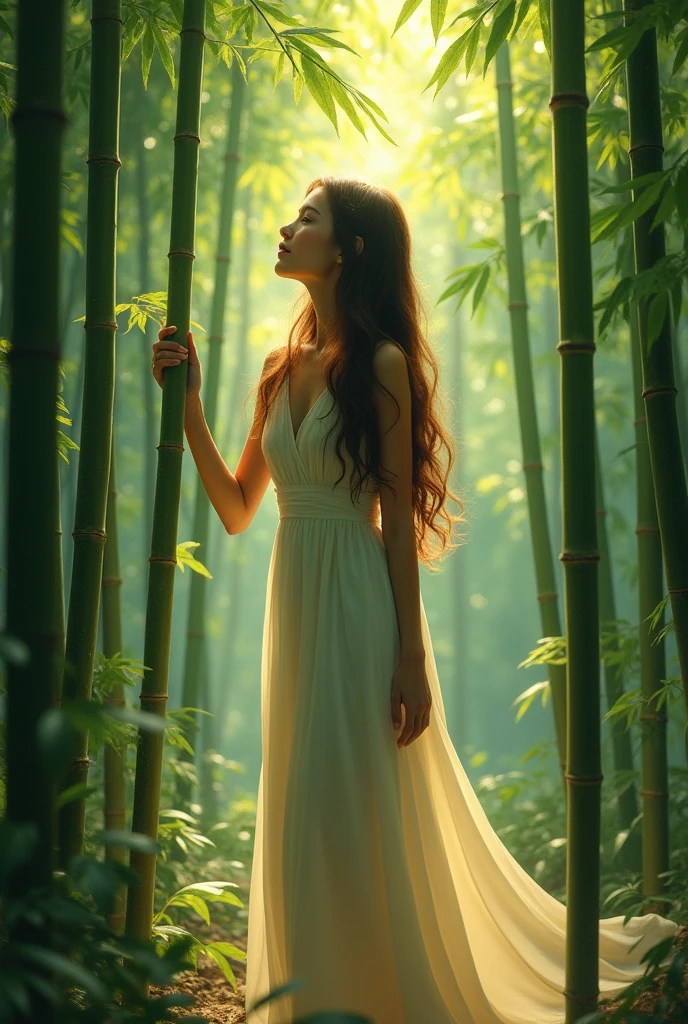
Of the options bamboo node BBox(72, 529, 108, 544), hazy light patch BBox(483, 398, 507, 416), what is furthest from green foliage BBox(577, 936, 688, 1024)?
hazy light patch BBox(483, 398, 507, 416)

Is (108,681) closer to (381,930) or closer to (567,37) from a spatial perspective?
(381,930)

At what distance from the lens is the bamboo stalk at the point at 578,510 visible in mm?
1424

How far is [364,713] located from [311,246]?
90 cm

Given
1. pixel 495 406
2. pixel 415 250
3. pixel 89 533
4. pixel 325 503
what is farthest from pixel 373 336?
pixel 495 406

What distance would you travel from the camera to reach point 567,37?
1.44 m

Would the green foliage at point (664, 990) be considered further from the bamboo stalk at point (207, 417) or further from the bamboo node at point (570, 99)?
the bamboo stalk at point (207, 417)

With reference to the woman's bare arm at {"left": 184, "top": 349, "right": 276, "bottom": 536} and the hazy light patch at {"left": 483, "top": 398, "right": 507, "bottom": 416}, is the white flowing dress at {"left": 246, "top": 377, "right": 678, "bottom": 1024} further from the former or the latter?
the hazy light patch at {"left": 483, "top": 398, "right": 507, "bottom": 416}

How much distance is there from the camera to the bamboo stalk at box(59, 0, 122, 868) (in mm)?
1579

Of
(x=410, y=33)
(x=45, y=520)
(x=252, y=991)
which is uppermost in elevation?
(x=410, y=33)

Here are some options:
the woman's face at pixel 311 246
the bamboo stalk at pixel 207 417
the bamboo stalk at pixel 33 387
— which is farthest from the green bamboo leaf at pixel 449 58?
the bamboo stalk at pixel 207 417

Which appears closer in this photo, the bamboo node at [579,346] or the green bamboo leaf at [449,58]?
the bamboo node at [579,346]

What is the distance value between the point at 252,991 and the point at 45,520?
3.82 feet

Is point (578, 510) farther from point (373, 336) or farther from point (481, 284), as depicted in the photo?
point (481, 284)

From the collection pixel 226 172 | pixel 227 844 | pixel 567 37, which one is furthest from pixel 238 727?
pixel 567 37
